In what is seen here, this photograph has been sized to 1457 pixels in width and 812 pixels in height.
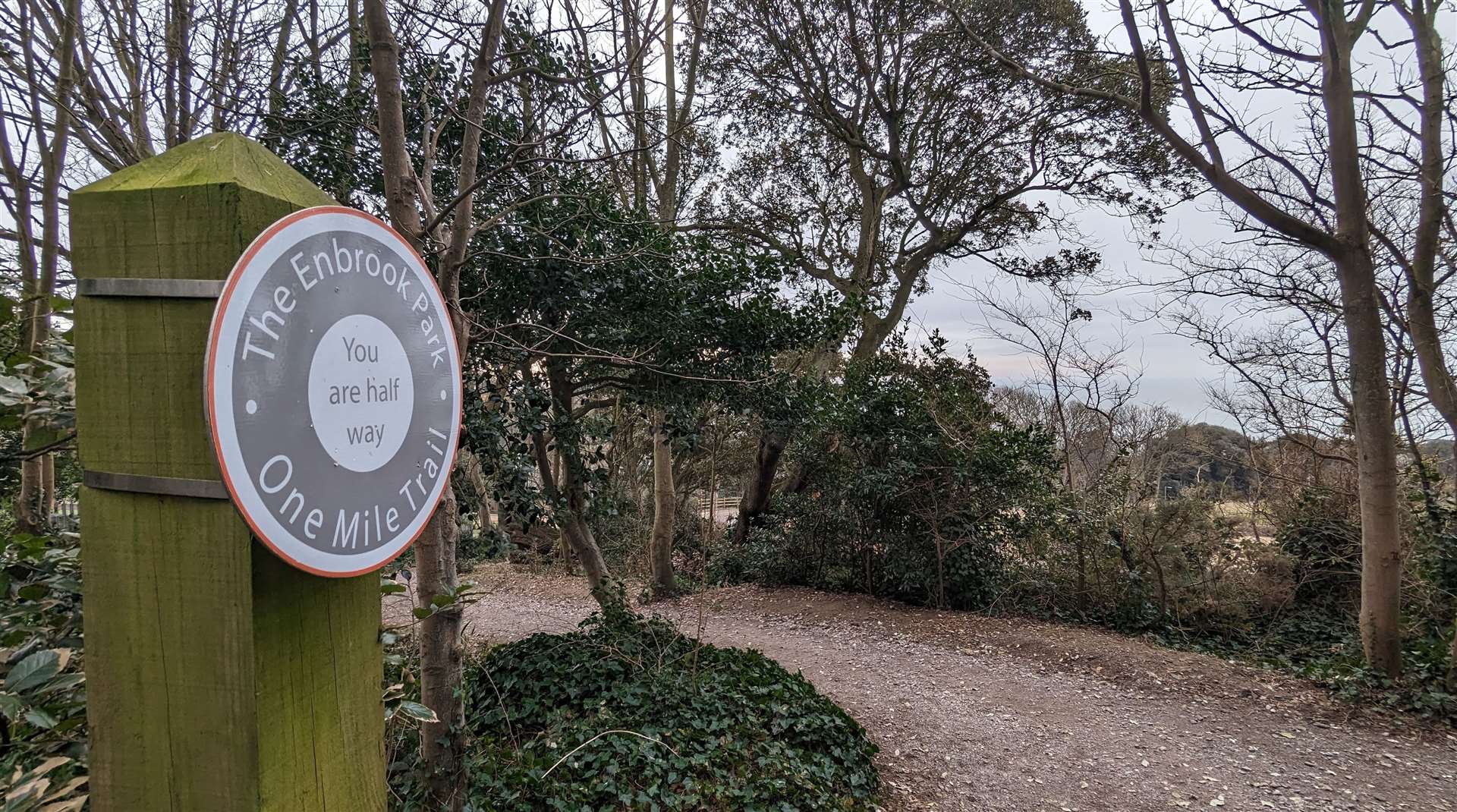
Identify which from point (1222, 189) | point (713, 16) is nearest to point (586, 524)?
point (1222, 189)

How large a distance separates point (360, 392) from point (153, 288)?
22cm

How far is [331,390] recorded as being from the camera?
77 cm

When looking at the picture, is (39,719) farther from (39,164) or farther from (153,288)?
(39,164)

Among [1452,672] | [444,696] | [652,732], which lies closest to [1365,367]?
[1452,672]

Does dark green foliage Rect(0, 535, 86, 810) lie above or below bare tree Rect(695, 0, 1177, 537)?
below

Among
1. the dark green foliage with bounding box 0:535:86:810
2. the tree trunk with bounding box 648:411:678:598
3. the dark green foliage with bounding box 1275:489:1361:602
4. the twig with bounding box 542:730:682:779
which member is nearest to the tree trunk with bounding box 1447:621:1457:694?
the dark green foliage with bounding box 1275:489:1361:602

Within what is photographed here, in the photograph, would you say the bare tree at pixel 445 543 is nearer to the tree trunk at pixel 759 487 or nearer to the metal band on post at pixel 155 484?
the metal band on post at pixel 155 484

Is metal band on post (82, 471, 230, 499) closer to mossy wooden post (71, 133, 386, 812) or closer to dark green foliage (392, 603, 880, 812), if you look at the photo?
mossy wooden post (71, 133, 386, 812)

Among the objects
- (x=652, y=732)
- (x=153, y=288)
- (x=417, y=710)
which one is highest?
(x=153, y=288)

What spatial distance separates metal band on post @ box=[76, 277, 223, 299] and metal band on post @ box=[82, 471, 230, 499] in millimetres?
194

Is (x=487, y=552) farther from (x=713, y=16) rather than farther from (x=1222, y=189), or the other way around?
(x=713, y=16)

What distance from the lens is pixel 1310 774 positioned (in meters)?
3.75

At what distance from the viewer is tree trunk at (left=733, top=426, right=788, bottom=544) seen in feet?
30.3

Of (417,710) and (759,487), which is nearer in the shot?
(417,710)
